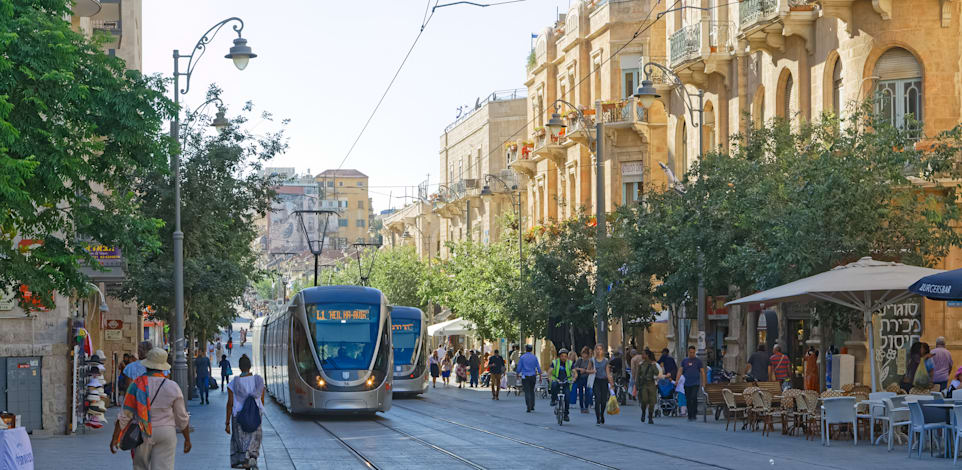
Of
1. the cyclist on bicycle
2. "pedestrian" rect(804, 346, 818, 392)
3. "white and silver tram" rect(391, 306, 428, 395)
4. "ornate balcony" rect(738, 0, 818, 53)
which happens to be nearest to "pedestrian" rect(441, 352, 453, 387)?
"white and silver tram" rect(391, 306, 428, 395)

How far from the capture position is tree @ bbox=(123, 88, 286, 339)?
35.2 meters

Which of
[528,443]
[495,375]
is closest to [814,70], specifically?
[495,375]

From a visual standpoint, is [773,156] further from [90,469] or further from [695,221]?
[90,469]

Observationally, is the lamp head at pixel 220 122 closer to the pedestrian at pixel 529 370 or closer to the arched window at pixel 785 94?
the pedestrian at pixel 529 370

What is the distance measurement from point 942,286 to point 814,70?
16.5 meters

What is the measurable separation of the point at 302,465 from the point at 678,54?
25.8m

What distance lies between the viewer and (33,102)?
55.6 feet

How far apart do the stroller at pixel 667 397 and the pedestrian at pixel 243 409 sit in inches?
648

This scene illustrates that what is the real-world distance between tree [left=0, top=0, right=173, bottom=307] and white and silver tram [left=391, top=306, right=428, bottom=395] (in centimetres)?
2391

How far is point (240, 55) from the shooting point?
91.2ft

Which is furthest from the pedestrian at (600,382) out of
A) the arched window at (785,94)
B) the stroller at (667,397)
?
the arched window at (785,94)

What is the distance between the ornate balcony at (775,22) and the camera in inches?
1324

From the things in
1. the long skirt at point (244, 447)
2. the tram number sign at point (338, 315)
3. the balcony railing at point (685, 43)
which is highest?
the balcony railing at point (685, 43)

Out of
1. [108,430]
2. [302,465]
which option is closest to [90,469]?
[302,465]
